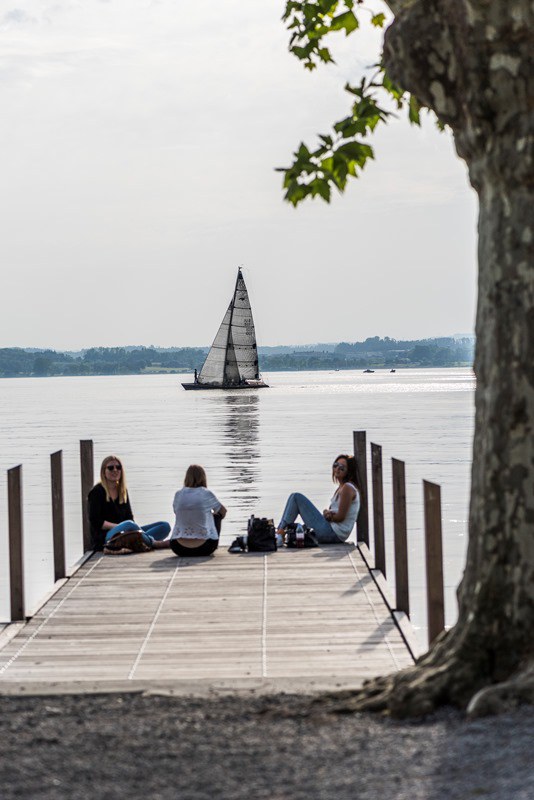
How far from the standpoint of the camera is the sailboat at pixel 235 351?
102375 mm

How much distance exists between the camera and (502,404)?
237 inches

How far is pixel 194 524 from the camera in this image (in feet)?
44.7

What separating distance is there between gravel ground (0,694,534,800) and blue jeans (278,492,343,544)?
27.3 ft

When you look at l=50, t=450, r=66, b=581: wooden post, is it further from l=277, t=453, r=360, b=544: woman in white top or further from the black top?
l=277, t=453, r=360, b=544: woman in white top

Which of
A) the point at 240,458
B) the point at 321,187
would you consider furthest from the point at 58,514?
the point at 240,458

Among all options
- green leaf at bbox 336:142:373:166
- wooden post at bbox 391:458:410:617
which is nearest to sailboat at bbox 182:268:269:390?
wooden post at bbox 391:458:410:617

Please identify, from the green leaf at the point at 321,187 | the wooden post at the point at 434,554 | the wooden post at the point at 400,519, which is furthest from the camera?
the wooden post at the point at 400,519

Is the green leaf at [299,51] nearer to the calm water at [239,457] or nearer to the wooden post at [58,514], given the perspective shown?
the wooden post at [58,514]

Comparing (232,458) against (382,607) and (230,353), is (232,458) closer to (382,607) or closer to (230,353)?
(382,607)

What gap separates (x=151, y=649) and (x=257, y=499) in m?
21.4

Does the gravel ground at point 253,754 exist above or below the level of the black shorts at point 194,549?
above

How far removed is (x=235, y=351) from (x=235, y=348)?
0.91 m

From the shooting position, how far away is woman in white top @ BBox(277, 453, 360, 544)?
577 inches

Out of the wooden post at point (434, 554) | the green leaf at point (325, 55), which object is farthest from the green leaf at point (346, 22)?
the wooden post at point (434, 554)
